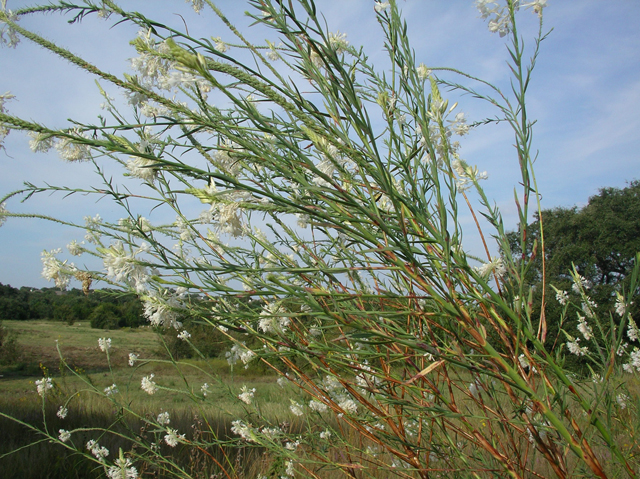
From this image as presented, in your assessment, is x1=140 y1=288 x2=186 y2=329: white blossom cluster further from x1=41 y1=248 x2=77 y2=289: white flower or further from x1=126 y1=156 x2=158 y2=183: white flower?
x1=41 y1=248 x2=77 y2=289: white flower

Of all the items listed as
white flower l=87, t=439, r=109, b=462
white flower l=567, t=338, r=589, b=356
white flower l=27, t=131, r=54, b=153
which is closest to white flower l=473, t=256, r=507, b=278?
white flower l=567, t=338, r=589, b=356

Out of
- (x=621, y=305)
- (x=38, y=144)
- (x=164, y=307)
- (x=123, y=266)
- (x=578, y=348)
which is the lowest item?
(x=578, y=348)

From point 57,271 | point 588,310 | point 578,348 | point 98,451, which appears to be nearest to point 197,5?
point 57,271

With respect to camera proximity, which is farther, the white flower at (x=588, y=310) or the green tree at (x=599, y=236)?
the green tree at (x=599, y=236)

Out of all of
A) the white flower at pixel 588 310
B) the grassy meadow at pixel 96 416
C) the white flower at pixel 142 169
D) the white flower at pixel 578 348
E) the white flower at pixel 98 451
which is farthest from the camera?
the white flower at pixel 98 451

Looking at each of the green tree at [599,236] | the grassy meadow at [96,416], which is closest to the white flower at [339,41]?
the grassy meadow at [96,416]

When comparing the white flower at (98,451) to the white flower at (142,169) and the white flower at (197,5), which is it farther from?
the white flower at (197,5)

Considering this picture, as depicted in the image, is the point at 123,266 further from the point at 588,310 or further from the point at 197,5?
the point at 588,310

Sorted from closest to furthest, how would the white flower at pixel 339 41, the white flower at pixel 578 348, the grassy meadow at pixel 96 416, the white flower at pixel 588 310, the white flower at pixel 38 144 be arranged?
the white flower at pixel 38 144 < the white flower at pixel 339 41 < the white flower at pixel 588 310 < the white flower at pixel 578 348 < the grassy meadow at pixel 96 416

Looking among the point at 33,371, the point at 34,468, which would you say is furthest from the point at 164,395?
the point at 34,468

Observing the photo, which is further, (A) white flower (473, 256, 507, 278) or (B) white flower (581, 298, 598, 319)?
(B) white flower (581, 298, 598, 319)

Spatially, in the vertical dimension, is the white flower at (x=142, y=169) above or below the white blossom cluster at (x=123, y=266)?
above

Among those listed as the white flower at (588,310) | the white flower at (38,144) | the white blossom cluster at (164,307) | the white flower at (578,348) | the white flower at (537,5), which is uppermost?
the white flower at (537,5)

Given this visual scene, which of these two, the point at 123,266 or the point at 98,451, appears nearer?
the point at 123,266
